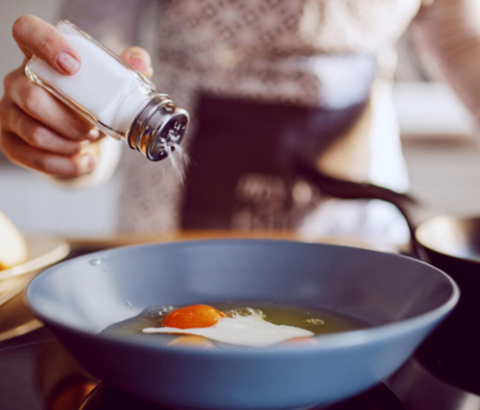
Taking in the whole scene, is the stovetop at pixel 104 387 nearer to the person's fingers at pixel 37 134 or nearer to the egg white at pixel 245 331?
the egg white at pixel 245 331

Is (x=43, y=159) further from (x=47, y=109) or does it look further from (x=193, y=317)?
(x=193, y=317)

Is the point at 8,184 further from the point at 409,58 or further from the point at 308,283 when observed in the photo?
the point at 308,283

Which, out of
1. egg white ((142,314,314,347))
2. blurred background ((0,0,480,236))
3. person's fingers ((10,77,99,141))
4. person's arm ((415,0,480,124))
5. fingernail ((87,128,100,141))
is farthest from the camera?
blurred background ((0,0,480,236))

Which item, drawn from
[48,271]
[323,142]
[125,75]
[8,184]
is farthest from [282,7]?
[8,184]

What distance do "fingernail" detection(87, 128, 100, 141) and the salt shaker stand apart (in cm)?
11

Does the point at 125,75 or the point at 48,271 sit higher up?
the point at 125,75

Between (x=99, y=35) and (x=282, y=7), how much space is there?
0.39 meters

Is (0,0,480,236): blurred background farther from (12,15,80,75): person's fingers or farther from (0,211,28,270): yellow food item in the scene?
(12,15,80,75): person's fingers

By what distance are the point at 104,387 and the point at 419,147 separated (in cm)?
303

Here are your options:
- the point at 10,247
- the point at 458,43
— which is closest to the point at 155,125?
the point at 10,247

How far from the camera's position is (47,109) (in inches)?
22.6

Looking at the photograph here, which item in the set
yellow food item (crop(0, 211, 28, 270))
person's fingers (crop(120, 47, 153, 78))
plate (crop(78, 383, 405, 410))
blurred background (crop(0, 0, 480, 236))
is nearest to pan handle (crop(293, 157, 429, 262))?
plate (crop(78, 383, 405, 410))

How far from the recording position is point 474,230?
2.14ft

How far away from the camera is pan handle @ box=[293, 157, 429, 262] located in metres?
0.64
